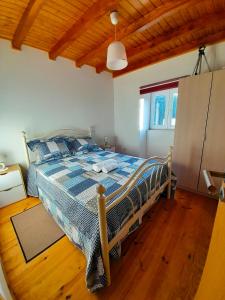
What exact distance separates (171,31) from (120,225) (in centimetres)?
290

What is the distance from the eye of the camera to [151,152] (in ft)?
12.5

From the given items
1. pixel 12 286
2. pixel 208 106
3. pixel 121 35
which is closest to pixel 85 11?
pixel 121 35

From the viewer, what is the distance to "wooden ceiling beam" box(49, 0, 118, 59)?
160 centimetres

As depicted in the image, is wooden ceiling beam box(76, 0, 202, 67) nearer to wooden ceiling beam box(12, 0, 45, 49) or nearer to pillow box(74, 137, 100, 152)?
wooden ceiling beam box(12, 0, 45, 49)

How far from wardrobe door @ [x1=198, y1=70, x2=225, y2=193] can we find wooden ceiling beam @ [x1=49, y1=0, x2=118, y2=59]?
1747 millimetres

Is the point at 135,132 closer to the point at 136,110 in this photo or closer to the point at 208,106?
the point at 136,110

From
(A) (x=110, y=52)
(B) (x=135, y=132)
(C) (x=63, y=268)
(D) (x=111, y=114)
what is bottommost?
(C) (x=63, y=268)

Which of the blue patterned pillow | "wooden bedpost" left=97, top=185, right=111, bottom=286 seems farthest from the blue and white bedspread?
the blue patterned pillow

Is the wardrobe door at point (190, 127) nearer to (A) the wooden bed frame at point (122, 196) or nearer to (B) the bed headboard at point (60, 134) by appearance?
(A) the wooden bed frame at point (122, 196)

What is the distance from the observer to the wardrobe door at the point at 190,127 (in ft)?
7.30

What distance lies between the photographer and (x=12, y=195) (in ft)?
7.57

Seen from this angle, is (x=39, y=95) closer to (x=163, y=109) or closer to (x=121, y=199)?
(x=121, y=199)

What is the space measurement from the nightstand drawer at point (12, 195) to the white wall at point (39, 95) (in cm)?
52

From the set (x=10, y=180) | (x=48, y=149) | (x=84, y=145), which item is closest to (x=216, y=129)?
(x=84, y=145)
